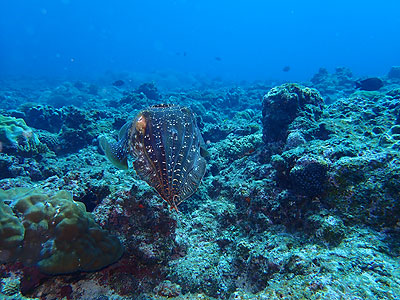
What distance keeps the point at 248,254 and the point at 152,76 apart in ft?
151

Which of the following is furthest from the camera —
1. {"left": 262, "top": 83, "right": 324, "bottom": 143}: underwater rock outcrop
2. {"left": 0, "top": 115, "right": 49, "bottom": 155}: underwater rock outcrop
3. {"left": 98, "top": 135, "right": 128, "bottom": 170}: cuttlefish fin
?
{"left": 0, "top": 115, "right": 49, "bottom": 155}: underwater rock outcrop

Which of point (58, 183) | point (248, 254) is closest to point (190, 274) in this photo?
point (248, 254)

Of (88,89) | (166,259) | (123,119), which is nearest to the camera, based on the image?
(166,259)

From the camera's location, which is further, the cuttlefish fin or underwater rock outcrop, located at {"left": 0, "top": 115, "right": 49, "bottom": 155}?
underwater rock outcrop, located at {"left": 0, "top": 115, "right": 49, "bottom": 155}

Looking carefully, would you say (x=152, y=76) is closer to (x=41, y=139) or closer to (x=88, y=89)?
(x=88, y=89)

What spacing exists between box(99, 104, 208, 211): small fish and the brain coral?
1038mm

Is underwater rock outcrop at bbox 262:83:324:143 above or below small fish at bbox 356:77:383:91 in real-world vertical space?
below

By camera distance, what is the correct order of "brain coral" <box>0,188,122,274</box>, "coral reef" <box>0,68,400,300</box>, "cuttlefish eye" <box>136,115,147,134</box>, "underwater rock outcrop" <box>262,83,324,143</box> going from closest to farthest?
"coral reef" <box>0,68,400,300</box>
"brain coral" <box>0,188,122,274</box>
"cuttlefish eye" <box>136,115,147,134</box>
"underwater rock outcrop" <box>262,83,324,143</box>

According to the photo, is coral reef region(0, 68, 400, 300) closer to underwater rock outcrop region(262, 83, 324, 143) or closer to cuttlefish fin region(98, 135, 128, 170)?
cuttlefish fin region(98, 135, 128, 170)

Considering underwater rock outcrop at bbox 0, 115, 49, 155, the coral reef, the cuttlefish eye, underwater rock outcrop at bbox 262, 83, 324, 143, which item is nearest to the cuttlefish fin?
the cuttlefish eye

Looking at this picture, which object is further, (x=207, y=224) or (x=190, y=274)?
(x=207, y=224)

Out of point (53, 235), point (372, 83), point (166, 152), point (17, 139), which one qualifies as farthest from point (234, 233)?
point (372, 83)

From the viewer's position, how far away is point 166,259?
359cm

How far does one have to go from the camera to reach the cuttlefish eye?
313 cm
